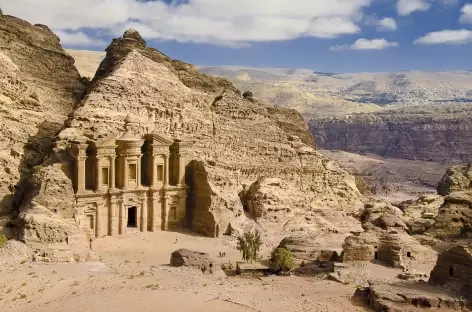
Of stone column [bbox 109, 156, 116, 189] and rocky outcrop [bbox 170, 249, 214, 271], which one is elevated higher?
stone column [bbox 109, 156, 116, 189]

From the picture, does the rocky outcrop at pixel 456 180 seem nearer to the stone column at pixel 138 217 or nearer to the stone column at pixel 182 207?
the stone column at pixel 182 207

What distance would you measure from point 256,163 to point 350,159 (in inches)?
4059

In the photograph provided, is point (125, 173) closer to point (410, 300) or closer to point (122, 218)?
point (122, 218)

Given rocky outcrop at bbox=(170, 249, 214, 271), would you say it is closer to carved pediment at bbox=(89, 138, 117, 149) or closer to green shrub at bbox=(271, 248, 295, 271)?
green shrub at bbox=(271, 248, 295, 271)

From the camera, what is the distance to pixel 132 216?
143 feet

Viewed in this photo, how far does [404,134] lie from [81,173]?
152m

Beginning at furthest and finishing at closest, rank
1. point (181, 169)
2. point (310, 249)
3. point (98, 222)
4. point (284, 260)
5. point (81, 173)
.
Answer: point (181, 169) < point (98, 222) < point (81, 173) < point (310, 249) < point (284, 260)

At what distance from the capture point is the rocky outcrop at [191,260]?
32844 mm

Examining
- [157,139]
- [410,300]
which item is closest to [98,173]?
[157,139]

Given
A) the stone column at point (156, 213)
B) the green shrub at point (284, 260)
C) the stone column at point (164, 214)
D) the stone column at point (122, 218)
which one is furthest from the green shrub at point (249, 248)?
the stone column at point (122, 218)

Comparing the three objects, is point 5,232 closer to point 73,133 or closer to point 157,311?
point 73,133

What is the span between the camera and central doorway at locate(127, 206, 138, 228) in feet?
141

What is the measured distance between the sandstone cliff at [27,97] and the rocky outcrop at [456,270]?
26.7 m

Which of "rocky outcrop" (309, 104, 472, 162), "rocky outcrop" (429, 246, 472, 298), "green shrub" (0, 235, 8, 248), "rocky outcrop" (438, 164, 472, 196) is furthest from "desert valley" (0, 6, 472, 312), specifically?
"rocky outcrop" (309, 104, 472, 162)
